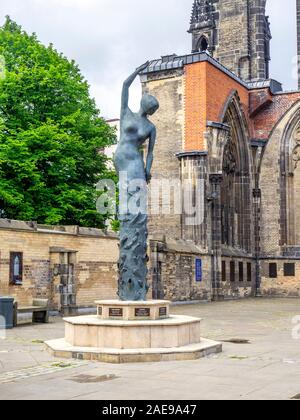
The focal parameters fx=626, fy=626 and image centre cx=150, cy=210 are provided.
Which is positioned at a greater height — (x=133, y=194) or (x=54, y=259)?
(x=133, y=194)

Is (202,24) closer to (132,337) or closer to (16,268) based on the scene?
(16,268)

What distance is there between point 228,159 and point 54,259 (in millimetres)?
17551

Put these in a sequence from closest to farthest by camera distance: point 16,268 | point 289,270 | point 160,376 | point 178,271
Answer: point 160,376 < point 16,268 < point 178,271 < point 289,270

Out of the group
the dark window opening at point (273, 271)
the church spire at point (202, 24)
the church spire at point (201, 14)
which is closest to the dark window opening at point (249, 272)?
the dark window opening at point (273, 271)

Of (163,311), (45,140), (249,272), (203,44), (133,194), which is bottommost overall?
(163,311)

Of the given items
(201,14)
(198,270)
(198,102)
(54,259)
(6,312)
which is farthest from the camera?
(201,14)

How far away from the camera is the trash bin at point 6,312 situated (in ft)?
51.1

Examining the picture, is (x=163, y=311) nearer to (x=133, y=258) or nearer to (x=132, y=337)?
(x=132, y=337)

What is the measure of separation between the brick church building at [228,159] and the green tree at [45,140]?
3569mm

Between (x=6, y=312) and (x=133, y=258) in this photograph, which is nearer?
(x=133, y=258)

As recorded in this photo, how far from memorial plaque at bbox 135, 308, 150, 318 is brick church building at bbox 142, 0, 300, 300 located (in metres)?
13.8

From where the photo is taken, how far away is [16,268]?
62.0ft

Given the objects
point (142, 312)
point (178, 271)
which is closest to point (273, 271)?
point (178, 271)

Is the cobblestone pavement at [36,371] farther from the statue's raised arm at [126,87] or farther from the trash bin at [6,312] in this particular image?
the trash bin at [6,312]
